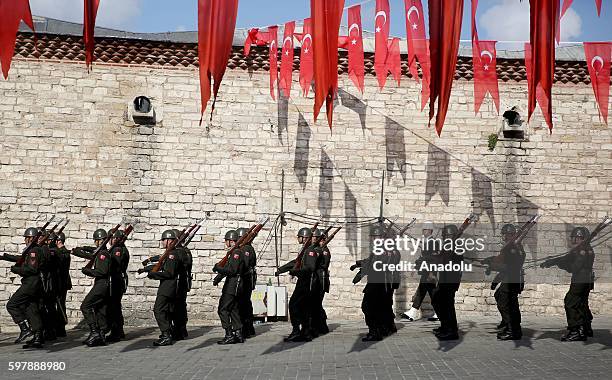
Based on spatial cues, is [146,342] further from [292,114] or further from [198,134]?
[292,114]

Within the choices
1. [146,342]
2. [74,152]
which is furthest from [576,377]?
[74,152]

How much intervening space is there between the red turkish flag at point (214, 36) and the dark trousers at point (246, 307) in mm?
3826

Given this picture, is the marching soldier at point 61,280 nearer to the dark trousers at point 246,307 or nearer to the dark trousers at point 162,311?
the dark trousers at point 162,311

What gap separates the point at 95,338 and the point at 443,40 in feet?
21.0

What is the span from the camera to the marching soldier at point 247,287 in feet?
37.9

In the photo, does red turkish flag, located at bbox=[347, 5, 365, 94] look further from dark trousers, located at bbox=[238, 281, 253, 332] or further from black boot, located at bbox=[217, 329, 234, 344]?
black boot, located at bbox=[217, 329, 234, 344]

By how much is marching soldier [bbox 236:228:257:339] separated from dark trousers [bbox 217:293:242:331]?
11.8 inches

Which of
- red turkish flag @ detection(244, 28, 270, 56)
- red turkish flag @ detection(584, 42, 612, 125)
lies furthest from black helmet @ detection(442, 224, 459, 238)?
red turkish flag @ detection(244, 28, 270, 56)

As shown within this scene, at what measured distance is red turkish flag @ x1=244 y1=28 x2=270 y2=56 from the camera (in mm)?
14500

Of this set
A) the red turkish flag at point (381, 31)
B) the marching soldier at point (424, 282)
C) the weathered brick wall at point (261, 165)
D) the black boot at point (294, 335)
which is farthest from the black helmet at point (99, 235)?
the red turkish flag at point (381, 31)

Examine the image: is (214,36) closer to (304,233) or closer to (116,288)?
(304,233)

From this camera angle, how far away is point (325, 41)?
9406mm

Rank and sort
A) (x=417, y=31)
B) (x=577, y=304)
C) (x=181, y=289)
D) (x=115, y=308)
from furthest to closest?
(x=417, y=31) < (x=115, y=308) < (x=181, y=289) < (x=577, y=304)

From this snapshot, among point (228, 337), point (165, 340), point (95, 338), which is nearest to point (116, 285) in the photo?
point (95, 338)
